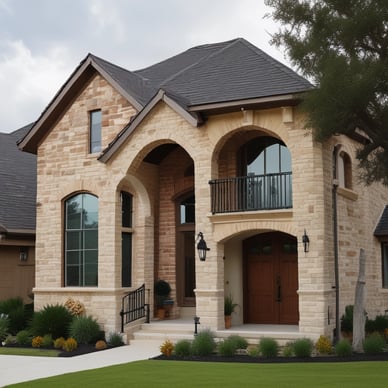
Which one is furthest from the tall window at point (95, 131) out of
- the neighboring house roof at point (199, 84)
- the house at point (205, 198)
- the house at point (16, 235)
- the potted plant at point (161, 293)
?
the house at point (16, 235)

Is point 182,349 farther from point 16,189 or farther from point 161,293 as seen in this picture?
point 16,189

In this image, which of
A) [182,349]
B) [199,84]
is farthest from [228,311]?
[199,84]

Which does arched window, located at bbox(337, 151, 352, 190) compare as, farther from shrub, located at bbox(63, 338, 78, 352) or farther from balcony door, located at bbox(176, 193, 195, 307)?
shrub, located at bbox(63, 338, 78, 352)

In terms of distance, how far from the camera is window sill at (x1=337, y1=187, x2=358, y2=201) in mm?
18059

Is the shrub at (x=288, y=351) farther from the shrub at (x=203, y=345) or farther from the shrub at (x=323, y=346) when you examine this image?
the shrub at (x=203, y=345)

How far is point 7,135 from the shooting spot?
94.5 ft

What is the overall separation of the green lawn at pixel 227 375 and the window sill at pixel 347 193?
544 cm

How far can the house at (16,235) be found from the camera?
23.0 meters

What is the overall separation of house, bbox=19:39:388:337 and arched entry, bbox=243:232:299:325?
3cm

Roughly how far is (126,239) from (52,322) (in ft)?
11.0

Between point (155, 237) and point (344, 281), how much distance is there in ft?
19.9

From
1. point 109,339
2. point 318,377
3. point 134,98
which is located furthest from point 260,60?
point 318,377

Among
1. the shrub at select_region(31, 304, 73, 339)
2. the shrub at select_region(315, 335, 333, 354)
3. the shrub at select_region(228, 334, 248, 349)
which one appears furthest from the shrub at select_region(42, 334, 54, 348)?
the shrub at select_region(315, 335, 333, 354)

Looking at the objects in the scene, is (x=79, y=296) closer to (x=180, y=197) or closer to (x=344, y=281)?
(x=180, y=197)
